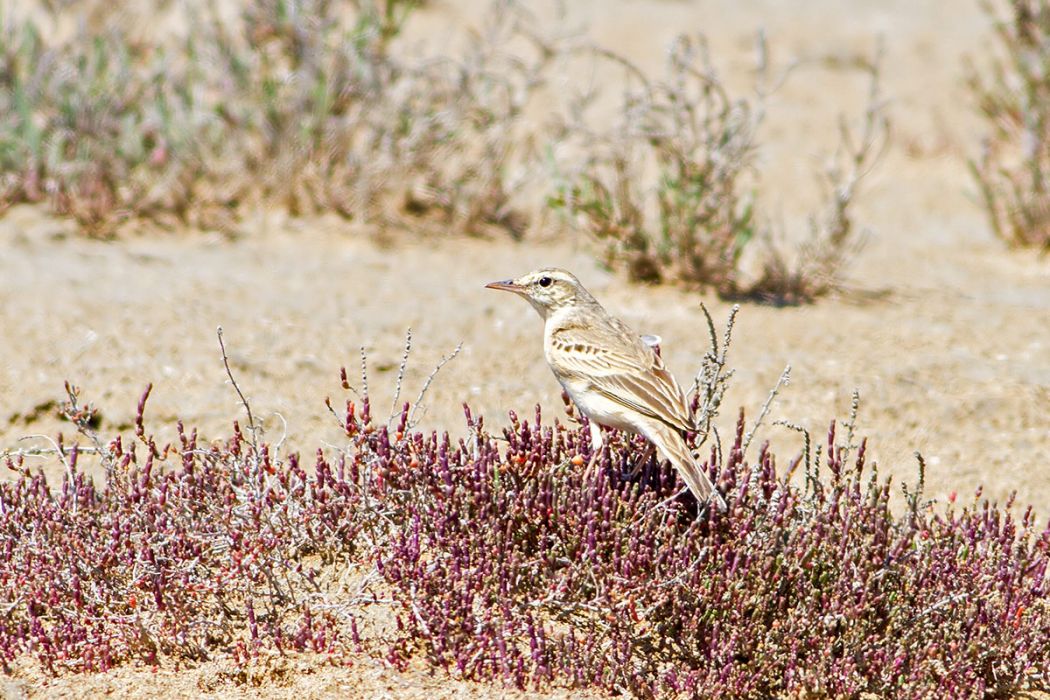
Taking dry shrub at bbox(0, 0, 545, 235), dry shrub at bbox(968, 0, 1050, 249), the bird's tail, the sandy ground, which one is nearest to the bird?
the bird's tail

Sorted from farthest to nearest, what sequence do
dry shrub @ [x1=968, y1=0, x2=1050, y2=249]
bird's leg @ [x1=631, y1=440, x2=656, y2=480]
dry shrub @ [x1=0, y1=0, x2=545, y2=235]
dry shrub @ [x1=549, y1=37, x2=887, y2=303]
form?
dry shrub @ [x1=968, y1=0, x2=1050, y2=249]
dry shrub @ [x1=0, y1=0, x2=545, y2=235]
dry shrub @ [x1=549, y1=37, x2=887, y2=303]
bird's leg @ [x1=631, y1=440, x2=656, y2=480]

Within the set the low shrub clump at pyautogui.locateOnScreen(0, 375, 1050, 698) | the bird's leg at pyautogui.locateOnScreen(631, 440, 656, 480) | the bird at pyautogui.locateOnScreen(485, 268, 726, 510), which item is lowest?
the low shrub clump at pyautogui.locateOnScreen(0, 375, 1050, 698)

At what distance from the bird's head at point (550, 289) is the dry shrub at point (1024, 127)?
4.50 meters

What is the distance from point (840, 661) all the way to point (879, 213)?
21.2ft

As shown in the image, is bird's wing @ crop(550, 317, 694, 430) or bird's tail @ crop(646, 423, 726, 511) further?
bird's wing @ crop(550, 317, 694, 430)

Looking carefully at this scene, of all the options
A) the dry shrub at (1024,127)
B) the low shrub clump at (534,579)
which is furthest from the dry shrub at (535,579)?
the dry shrub at (1024,127)

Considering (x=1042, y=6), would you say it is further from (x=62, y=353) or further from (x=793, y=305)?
(x=62, y=353)

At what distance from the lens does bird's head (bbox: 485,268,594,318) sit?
5664mm

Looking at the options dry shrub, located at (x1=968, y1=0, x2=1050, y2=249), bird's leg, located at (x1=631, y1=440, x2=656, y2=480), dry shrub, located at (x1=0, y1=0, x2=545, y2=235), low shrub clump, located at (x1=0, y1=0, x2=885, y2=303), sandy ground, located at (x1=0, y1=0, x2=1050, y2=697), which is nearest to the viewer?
bird's leg, located at (x1=631, y1=440, x2=656, y2=480)

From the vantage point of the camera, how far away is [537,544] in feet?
14.6

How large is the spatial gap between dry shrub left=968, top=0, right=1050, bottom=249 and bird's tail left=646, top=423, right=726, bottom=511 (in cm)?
527

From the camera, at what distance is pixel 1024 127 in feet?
31.7

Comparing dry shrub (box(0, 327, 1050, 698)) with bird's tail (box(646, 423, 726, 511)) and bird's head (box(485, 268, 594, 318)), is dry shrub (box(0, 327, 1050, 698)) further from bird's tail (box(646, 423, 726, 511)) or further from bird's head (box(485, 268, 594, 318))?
bird's head (box(485, 268, 594, 318))

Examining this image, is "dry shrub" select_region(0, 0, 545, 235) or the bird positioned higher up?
"dry shrub" select_region(0, 0, 545, 235)
